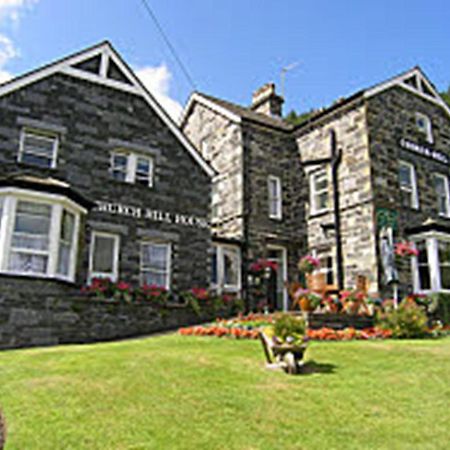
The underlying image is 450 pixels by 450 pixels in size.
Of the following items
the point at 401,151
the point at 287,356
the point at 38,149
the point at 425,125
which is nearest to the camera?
the point at 287,356

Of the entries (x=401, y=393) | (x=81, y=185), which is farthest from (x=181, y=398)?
(x=81, y=185)

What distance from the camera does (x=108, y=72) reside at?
704 inches

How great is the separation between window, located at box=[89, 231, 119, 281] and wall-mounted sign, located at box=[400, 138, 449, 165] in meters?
12.4

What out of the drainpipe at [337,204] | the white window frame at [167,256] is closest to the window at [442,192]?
the drainpipe at [337,204]

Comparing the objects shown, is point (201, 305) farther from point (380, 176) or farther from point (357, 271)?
point (380, 176)

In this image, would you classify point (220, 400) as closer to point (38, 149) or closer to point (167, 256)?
point (167, 256)

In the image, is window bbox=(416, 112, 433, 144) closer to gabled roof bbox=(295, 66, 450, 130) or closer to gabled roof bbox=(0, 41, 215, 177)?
gabled roof bbox=(295, 66, 450, 130)

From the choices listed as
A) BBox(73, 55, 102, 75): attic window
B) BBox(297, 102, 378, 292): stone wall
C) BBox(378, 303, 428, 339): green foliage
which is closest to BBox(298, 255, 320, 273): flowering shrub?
BBox(297, 102, 378, 292): stone wall

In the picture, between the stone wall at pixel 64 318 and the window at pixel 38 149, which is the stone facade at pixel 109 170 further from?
the stone wall at pixel 64 318

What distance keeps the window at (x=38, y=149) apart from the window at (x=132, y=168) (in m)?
2.05

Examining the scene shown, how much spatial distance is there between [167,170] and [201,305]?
205 inches

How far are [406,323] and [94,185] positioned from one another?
10.8 meters

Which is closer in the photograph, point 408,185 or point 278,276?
point 408,185

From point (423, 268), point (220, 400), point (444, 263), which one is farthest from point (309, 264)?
point (220, 400)
